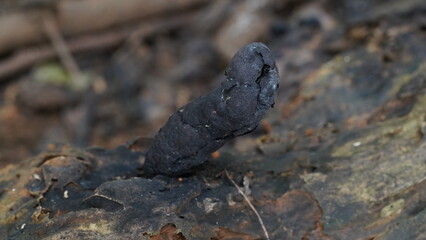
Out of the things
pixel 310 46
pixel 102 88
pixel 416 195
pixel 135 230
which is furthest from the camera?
pixel 102 88

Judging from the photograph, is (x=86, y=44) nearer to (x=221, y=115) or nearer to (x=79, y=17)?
(x=79, y=17)

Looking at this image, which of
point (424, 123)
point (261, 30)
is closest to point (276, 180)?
point (424, 123)

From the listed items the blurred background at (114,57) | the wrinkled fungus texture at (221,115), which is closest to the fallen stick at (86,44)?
the blurred background at (114,57)

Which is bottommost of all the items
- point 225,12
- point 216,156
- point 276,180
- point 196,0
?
point 276,180

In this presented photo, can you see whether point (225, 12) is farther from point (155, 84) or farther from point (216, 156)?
point (216, 156)

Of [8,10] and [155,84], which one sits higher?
[8,10]
